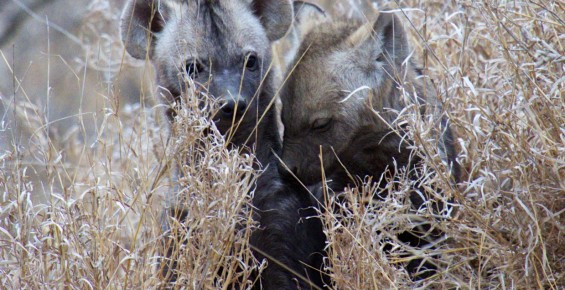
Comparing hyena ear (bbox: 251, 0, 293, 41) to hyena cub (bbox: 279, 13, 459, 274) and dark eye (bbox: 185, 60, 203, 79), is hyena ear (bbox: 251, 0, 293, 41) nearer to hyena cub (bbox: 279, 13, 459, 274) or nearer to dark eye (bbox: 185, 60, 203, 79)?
hyena cub (bbox: 279, 13, 459, 274)

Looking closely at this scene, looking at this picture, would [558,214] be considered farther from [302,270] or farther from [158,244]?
[158,244]

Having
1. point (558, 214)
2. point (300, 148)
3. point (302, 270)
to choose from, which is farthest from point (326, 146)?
point (558, 214)

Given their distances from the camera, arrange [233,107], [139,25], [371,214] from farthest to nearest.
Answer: [139,25] → [233,107] → [371,214]

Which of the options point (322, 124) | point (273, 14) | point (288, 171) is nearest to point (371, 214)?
point (288, 171)

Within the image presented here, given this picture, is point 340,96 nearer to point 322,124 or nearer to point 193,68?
point 322,124

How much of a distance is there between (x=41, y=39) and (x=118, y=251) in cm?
603

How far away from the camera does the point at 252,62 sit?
4820 mm

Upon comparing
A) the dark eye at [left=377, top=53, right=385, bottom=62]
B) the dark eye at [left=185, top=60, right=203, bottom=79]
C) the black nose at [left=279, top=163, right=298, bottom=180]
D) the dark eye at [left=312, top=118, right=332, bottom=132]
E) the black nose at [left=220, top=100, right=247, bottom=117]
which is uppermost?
the dark eye at [left=185, top=60, right=203, bottom=79]

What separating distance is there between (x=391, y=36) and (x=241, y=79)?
78 centimetres

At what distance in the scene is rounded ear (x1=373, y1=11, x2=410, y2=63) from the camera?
185 inches

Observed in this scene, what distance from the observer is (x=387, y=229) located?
13.8 ft

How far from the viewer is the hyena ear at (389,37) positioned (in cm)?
470

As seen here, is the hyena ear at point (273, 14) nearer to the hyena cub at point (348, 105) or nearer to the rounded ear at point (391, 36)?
the hyena cub at point (348, 105)

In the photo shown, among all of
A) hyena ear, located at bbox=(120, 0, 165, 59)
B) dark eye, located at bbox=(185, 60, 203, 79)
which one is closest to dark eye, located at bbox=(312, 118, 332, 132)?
dark eye, located at bbox=(185, 60, 203, 79)
